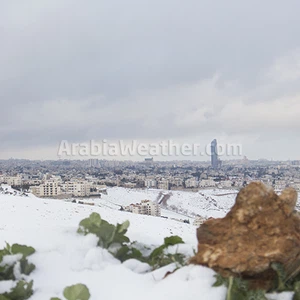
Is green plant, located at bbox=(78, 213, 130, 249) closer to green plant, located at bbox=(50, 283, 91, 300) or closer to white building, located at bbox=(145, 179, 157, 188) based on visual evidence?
green plant, located at bbox=(50, 283, 91, 300)

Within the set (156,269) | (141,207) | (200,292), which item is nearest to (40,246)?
(156,269)

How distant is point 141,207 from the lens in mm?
56688

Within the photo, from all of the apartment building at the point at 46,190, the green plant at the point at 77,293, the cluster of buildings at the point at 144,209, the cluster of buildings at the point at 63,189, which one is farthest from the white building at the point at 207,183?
the green plant at the point at 77,293

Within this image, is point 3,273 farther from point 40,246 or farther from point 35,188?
point 35,188

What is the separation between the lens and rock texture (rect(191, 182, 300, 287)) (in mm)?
1979

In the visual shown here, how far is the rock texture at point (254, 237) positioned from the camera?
1.98m

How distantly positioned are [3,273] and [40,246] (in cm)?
37

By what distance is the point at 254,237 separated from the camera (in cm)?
205

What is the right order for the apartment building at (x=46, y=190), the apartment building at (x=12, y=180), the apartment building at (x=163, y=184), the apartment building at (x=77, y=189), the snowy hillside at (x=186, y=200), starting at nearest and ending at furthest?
the snowy hillside at (x=186, y=200) < the apartment building at (x=46, y=190) < the apartment building at (x=77, y=189) < the apartment building at (x=12, y=180) < the apartment building at (x=163, y=184)

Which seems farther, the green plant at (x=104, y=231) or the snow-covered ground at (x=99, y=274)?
the green plant at (x=104, y=231)

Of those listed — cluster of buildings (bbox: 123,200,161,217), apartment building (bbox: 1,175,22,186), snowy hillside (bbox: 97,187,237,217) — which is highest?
apartment building (bbox: 1,175,22,186)

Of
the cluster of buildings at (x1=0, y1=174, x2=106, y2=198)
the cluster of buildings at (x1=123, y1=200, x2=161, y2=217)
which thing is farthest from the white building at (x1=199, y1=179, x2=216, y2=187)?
the cluster of buildings at (x1=123, y1=200, x2=161, y2=217)

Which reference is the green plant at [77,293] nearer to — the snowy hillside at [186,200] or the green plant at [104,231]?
the green plant at [104,231]

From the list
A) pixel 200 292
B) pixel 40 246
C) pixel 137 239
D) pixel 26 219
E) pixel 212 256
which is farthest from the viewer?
pixel 26 219
